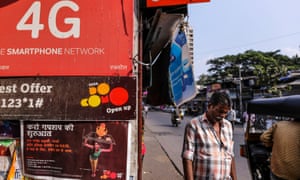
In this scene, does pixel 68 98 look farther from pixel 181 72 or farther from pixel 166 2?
pixel 181 72

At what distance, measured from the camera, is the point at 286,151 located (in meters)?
3.49

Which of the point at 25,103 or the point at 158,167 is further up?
the point at 25,103

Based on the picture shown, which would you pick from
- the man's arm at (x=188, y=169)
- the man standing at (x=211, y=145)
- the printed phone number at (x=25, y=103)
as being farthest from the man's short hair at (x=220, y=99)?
the printed phone number at (x=25, y=103)

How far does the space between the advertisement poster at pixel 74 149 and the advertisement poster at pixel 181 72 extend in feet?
3.14

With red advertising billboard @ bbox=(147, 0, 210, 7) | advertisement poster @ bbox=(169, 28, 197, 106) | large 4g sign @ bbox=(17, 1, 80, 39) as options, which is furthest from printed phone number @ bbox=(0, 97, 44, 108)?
advertisement poster @ bbox=(169, 28, 197, 106)

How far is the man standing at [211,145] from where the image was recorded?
2.52 meters

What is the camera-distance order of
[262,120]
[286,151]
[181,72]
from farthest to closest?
1. [262,120]
2. [286,151]
3. [181,72]

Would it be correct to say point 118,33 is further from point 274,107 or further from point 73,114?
point 274,107

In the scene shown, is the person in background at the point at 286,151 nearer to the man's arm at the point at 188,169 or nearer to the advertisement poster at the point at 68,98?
the man's arm at the point at 188,169

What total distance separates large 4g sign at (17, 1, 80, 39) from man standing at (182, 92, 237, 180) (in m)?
1.30

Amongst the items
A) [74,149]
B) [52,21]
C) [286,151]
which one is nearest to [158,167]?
[286,151]

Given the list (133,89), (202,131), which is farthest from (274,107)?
(133,89)

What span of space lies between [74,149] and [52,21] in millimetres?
869

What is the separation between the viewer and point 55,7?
6.63 ft
